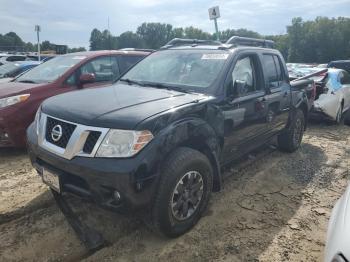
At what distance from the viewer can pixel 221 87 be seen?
3.78 m

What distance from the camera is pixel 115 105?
3201mm

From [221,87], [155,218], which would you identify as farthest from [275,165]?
[155,218]

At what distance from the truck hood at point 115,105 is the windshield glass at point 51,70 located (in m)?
2.37

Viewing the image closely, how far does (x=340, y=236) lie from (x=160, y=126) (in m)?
1.58

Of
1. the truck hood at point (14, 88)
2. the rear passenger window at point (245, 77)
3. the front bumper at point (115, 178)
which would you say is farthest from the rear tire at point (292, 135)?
the truck hood at point (14, 88)

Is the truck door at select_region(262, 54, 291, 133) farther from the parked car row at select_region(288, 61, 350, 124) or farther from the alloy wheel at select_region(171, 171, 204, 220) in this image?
the parked car row at select_region(288, 61, 350, 124)

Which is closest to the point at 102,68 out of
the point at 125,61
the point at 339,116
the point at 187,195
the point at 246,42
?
the point at 125,61

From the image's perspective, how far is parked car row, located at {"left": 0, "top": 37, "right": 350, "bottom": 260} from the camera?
2850 millimetres

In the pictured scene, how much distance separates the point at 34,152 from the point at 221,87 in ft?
6.60

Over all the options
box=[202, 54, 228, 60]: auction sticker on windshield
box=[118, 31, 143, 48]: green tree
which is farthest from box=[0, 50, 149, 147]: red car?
box=[118, 31, 143, 48]: green tree

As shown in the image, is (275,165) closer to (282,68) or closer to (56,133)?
(282,68)

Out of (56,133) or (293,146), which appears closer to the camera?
(56,133)

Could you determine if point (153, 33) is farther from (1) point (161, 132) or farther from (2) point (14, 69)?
(1) point (161, 132)

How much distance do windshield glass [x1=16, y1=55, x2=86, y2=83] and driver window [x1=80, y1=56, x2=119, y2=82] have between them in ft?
0.63
